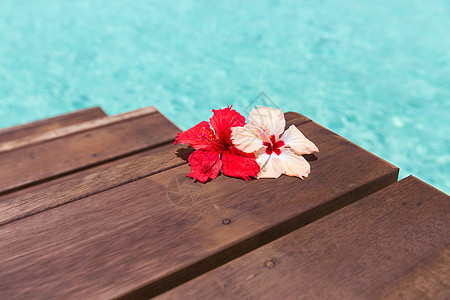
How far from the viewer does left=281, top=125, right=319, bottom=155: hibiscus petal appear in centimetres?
75

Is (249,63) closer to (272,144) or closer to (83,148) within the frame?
(83,148)

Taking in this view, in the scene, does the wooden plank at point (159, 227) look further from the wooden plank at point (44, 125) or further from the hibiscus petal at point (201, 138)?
the wooden plank at point (44, 125)

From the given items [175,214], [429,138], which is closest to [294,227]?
[175,214]

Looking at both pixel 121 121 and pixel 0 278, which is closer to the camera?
pixel 0 278

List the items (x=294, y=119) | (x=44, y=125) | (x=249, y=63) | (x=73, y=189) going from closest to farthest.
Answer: (x=73, y=189)
(x=294, y=119)
(x=44, y=125)
(x=249, y=63)

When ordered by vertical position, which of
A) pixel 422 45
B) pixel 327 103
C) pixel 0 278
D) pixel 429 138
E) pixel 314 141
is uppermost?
pixel 422 45

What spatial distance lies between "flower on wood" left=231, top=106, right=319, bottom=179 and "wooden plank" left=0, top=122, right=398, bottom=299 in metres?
0.02

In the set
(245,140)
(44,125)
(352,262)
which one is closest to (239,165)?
(245,140)

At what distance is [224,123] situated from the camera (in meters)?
0.78

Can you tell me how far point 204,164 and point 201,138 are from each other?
Answer: 0.21ft

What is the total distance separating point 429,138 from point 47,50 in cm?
332

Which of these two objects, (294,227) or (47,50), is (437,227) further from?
(47,50)

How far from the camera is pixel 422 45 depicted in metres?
3.43

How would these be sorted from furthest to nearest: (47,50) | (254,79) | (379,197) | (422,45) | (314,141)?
(47,50)
(422,45)
(254,79)
(314,141)
(379,197)
